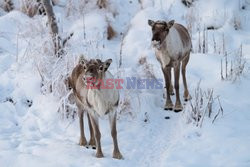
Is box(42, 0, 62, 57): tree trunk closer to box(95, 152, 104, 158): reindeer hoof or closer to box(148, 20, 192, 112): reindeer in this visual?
box(148, 20, 192, 112): reindeer

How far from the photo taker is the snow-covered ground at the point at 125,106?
5047 millimetres

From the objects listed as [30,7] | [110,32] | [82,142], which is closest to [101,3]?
[110,32]

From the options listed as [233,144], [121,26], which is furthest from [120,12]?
[233,144]

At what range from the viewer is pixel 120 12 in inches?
422

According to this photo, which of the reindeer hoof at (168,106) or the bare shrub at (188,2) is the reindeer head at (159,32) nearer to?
the reindeer hoof at (168,106)

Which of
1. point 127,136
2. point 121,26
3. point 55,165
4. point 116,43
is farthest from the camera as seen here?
point 121,26

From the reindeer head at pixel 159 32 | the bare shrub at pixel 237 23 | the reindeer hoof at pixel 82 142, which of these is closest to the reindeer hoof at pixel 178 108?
the reindeer head at pixel 159 32

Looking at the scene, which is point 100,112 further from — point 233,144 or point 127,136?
point 233,144

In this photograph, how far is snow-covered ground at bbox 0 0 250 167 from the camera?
5.05 metres

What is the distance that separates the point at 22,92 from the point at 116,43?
10.7ft

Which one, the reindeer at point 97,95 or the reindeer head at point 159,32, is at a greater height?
Result: the reindeer head at point 159,32

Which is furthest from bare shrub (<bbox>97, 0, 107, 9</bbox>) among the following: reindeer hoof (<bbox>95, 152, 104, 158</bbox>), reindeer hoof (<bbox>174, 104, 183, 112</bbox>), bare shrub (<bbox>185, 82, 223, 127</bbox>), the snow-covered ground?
reindeer hoof (<bbox>95, 152, 104, 158</bbox>)

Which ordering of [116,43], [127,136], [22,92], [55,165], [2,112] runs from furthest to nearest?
[116,43]
[22,92]
[2,112]
[127,136]
[55,165]

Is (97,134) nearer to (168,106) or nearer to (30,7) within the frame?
(168,106)
